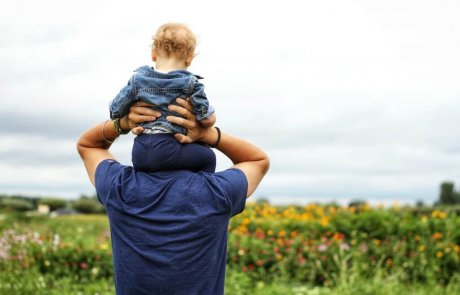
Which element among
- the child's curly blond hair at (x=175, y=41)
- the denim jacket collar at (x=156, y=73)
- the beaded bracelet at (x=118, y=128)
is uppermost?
the child's curly blond hair at (x=175, y=41)

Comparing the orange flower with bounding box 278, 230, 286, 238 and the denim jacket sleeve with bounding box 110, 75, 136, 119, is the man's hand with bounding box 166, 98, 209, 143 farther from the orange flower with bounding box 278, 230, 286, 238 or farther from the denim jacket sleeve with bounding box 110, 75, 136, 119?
the orange flower with bounding box 278, 230, 286, 238

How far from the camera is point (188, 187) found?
2330mm

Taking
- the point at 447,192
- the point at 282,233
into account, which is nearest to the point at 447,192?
the point at 447,192

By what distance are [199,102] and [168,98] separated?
0.12 meters

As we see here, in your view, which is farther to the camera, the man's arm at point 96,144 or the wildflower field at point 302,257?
the wildflower field at point 302,257

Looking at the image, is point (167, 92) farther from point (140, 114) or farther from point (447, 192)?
point (447, 192)

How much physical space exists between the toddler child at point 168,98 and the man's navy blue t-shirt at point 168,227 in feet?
0.20

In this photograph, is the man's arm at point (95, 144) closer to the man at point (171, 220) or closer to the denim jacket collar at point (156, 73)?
the man at point (171, 220)

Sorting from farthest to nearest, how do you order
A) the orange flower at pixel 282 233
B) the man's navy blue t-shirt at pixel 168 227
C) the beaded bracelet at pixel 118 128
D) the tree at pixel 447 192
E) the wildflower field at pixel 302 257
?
1. the tree at pixel 447 192
2. the orange flower at pixel 282 233
3. the wildflower field at pixel 302 257
4. the beaded bracelet at pixel 118 128
5. the man's navy blue t-shirt at pixel 168 227

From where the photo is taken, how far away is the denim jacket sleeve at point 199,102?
236cm

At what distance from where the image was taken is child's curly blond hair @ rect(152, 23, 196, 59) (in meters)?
2.39

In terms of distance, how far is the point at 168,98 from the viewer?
7.77 feet

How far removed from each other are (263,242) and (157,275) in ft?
19.6

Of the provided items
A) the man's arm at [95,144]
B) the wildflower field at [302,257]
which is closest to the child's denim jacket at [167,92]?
the man's arm at [95,144]
